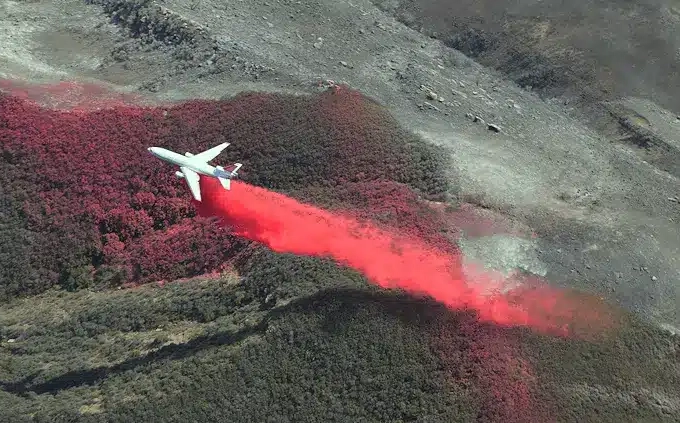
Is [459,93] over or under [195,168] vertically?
over

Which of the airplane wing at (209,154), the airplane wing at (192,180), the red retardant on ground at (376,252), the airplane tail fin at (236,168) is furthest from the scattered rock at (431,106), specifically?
the airplane wing at (192,180)

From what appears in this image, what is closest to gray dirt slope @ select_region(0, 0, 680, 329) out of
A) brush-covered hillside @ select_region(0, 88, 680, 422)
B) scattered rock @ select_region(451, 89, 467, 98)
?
scattered rock @ select_region(451, 89, 467, 98)

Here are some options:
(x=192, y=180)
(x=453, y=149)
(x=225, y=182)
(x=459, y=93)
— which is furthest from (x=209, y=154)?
(x=459, y=93)

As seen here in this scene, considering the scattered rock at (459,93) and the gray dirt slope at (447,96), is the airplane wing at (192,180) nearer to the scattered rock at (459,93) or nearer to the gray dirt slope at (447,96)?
the gray dirt slope at (447,96)

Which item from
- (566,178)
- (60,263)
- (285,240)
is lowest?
(60,263)

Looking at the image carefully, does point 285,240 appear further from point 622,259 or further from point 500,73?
point 500,73

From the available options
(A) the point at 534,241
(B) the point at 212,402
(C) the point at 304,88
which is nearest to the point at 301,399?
(B) the point at 212,402

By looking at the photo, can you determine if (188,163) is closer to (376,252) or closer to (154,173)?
(154,173)
